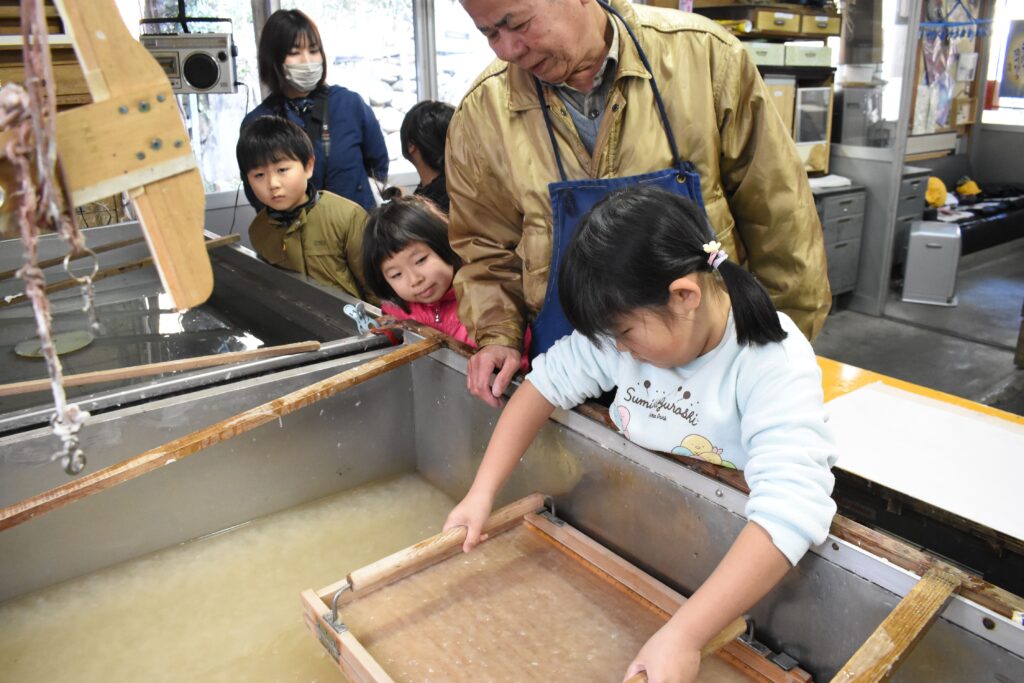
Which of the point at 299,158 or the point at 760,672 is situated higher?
the point at 299,158

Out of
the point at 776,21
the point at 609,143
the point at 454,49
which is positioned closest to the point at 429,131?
the point at 609,143

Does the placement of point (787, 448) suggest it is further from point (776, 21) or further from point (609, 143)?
point (776, 21)

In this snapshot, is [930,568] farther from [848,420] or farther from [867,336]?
[867,336]

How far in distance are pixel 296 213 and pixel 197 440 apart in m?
1.42

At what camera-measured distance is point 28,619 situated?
4.67ft

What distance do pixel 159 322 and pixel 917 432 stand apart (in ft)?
7.60

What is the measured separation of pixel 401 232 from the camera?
6.51 ft

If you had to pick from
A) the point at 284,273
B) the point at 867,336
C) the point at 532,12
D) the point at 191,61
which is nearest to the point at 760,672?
the point at 532,12

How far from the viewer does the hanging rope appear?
0.56 meters

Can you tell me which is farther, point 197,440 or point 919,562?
point 197,440

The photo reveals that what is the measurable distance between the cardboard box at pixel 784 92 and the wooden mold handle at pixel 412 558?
463cm

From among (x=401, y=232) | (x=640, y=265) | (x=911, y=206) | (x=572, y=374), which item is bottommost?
(x=911, y=206)

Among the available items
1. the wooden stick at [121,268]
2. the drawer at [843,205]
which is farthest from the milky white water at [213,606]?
the drawer at [843,205]

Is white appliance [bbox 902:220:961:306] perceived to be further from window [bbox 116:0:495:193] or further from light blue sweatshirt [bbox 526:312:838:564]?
light blue sweatshirt [bbox 526:312:838:564]
